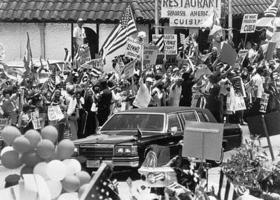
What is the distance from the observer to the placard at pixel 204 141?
9523mm

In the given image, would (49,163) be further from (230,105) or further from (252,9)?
(252,9)

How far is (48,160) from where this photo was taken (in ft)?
17.1

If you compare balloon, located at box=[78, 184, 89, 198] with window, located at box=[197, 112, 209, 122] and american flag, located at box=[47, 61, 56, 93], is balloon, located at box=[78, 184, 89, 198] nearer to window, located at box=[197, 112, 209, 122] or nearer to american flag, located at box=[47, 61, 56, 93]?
window, located at box=[197, 112, 209, 122]

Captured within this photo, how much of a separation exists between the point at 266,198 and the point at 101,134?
8.07 meters

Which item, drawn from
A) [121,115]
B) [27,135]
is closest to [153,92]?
[121,115]

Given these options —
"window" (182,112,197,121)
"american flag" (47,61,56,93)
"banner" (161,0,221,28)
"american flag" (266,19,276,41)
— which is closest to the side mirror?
"window" (182,112,197,121)

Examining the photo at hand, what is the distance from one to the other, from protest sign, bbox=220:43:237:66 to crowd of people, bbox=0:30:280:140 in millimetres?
1428

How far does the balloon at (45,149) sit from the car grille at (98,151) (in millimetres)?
9215

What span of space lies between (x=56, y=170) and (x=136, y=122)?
10420mm

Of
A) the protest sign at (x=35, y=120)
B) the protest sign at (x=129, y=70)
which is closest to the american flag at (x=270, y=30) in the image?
the protest sign at (x=129, y=70)

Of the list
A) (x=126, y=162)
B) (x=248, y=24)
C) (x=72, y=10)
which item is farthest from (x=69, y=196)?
(x=72, y=10)

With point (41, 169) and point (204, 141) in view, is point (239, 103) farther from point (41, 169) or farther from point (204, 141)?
point (41, 169)

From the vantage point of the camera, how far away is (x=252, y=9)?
31.7 metres

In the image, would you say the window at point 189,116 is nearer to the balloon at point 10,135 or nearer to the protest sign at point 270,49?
the protest sign at point 270,49
